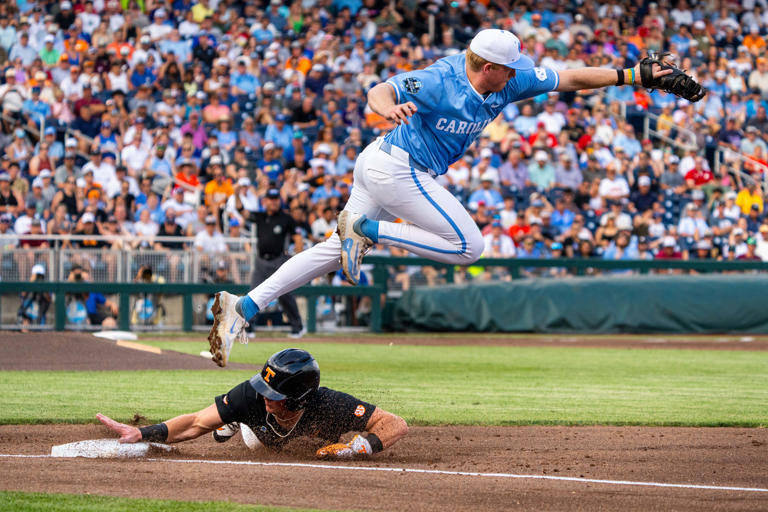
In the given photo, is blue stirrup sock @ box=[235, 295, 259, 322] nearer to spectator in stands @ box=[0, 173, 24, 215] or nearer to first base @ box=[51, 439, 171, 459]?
first base @ box=[51, 439, 171, 459]

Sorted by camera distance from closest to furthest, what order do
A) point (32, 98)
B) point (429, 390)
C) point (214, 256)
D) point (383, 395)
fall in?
1. point (383, 395)
2. point (429, 390)
3. point (214, 256)
4. point (32, 98)

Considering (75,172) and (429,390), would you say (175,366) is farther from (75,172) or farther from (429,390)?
(75,172)

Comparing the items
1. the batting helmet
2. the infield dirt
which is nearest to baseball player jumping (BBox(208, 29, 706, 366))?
the batting helmet

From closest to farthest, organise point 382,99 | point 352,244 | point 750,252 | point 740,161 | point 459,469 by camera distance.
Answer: point 459,469 → point 382,99 → point 352,244 → point 750,252 → point 740,161

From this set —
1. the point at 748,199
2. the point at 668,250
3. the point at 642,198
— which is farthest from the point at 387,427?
the point at 748,199

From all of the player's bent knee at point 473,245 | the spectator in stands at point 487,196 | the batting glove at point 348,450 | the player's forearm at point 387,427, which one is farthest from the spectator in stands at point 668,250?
the batting glove at point 348,450

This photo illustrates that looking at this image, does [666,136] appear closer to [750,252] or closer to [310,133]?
[750,252]

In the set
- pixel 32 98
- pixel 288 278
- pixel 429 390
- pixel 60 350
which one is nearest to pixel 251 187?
pixel 32 98
